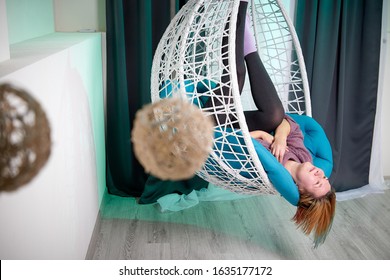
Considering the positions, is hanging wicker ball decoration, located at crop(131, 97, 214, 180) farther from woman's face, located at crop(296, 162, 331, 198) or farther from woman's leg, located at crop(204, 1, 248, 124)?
woman's face, located at crop(296, 162, 331, 198)

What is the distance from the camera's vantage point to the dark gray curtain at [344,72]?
1.98 meters

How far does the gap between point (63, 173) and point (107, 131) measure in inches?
30.1

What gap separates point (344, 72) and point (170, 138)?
5.32 feet

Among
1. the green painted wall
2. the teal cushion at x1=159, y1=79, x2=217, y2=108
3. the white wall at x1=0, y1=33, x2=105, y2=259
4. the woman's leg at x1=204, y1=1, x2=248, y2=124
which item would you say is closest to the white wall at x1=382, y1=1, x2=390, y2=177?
the woman's leg at x1=204, y1=1, x2=248, y2=124

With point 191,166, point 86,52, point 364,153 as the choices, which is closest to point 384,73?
point 364,153

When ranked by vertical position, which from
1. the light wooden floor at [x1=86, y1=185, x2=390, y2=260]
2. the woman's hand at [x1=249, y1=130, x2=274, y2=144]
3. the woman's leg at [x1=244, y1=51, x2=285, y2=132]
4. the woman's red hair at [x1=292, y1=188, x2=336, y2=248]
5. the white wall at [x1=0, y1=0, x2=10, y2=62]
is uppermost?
the white wall at [x1=0, y1=0, x2=10, y2=62]

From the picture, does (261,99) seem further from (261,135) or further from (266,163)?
(266,163)

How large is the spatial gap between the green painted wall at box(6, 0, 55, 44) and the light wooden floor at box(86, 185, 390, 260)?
76cm

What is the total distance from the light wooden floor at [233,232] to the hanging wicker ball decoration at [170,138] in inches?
37.3

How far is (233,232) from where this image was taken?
1809 millimetres

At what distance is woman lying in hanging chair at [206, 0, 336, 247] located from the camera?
1329 mm

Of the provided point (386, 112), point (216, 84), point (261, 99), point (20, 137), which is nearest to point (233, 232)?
point (261, 99)

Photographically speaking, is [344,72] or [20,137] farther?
[344,72]
